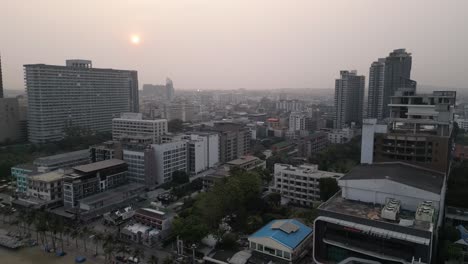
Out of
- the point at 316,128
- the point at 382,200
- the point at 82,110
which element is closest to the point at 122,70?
the point at 82,110

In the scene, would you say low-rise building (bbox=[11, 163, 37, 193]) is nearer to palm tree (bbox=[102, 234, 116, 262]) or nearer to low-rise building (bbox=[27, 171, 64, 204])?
low-rise building (bbox=[27, 171, 64, 204])

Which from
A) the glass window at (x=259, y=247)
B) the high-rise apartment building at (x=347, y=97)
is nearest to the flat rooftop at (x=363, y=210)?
the glass window at (x=259, y=247)

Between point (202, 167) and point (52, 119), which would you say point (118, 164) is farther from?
point (52, 119)

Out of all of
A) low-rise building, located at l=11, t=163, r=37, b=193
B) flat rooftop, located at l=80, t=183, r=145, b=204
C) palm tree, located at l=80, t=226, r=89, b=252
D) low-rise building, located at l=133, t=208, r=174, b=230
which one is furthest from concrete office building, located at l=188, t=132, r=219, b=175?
palm tree, located at l=80, t=226, r=89, b=252

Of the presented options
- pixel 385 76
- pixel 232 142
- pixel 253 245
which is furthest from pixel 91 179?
pixel 385 76

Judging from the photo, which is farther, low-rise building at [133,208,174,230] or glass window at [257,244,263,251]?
low-rise building at [133,208,174,230]

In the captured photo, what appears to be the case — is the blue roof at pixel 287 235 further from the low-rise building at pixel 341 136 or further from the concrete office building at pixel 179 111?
the concrete office building at pixel 179 111
